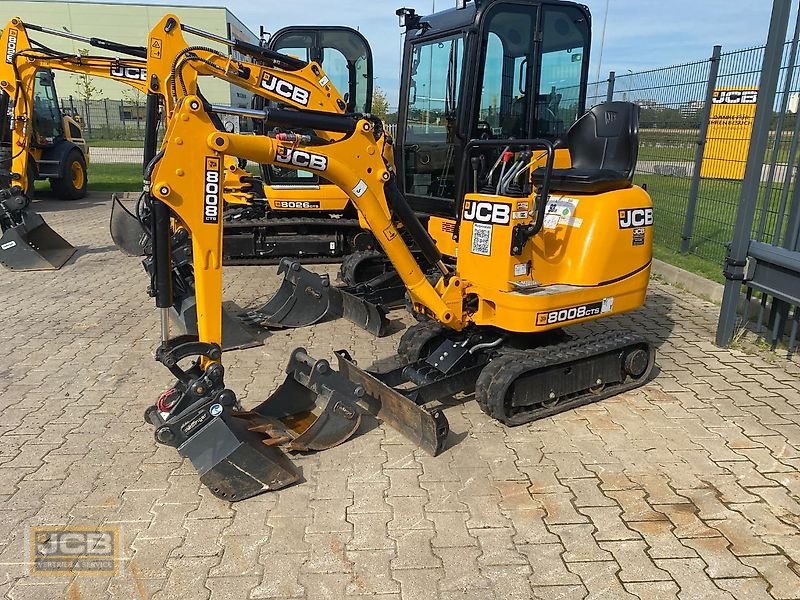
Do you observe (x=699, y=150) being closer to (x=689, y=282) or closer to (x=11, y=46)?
(x=689, y=282)

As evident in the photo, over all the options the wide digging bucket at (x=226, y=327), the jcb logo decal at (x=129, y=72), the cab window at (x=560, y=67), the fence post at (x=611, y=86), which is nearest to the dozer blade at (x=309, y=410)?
the wide digging bucket at (x=226, y=327)

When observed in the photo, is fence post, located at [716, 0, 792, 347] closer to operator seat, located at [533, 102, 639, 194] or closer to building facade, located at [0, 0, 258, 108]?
operator seat, located at [533, 102, 639, 194]

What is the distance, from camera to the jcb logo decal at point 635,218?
4500 mm

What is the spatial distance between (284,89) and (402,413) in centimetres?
369

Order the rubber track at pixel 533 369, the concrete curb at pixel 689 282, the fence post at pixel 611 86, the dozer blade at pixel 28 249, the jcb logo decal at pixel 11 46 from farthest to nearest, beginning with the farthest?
the fence post at pixel 611 86
the dozer blade at pixel 28 249
the jcb logo decal at pixel 11 46
the concrete curb at pixel 689 282
the rubber track at pixel 533 369

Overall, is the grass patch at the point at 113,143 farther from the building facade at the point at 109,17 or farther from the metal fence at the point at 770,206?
the metal fence at the point at 770,206

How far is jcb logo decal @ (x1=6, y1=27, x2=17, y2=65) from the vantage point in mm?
8000

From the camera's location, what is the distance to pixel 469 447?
3.96 metres

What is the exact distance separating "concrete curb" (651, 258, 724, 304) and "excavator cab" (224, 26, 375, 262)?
3822mm

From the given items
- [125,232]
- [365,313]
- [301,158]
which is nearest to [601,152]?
[365,313]

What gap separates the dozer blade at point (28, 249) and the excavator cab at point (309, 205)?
2.36 metres

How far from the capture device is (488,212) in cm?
423

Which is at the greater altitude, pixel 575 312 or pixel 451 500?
pixel 575 312

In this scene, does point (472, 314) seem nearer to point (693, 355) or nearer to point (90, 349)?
point (693, 355)
